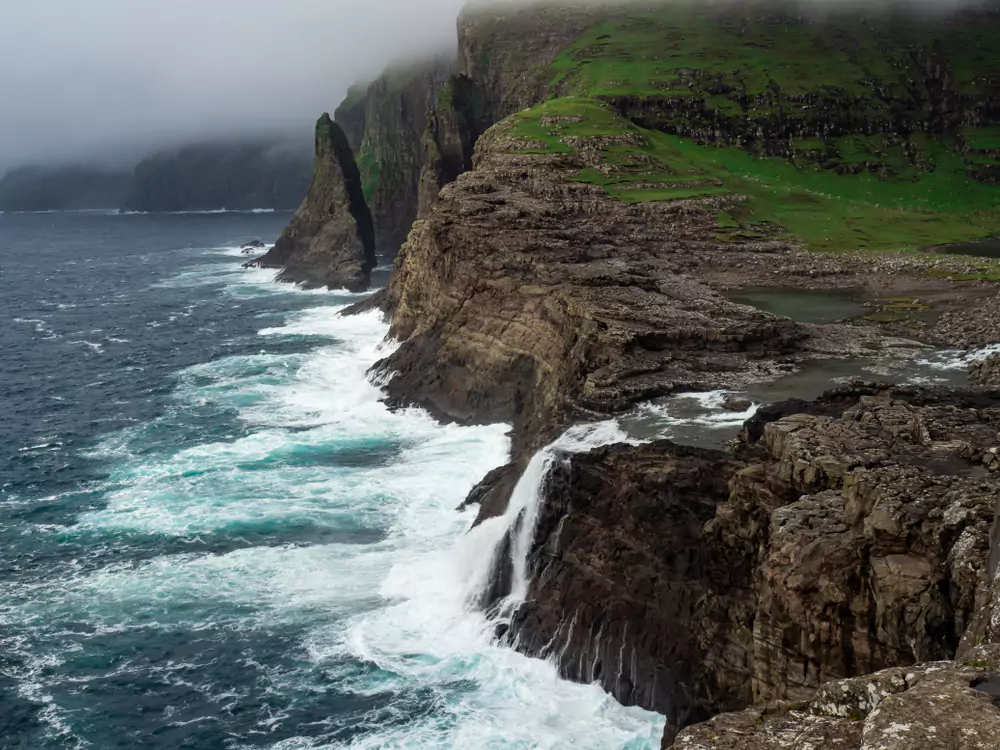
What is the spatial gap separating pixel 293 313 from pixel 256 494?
195ft

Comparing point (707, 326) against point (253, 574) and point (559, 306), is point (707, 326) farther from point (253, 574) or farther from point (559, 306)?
point (253, 574)

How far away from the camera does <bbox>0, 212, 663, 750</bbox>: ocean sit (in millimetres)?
32938

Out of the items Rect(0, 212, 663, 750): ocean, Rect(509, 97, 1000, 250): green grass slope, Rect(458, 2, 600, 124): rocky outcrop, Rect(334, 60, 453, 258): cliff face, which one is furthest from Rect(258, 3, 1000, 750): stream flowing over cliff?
Rect(334, 60, 453, 258): cliff face

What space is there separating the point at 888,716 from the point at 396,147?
160 m

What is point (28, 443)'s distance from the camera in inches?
2549

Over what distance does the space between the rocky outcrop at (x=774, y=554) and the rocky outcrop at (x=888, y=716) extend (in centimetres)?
242

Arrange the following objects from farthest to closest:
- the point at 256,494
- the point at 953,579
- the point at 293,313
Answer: the point at 293,313 → the point at 256,494 → the point at 953,579

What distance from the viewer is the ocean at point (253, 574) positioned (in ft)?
108

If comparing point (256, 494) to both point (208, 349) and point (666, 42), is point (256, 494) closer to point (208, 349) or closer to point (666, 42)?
point (208, 349)

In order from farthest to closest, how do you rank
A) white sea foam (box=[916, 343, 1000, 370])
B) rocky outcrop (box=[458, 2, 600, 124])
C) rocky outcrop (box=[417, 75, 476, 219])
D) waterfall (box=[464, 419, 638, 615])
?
rocky outcrop (box=[458, 2, 600, 124]) < rocky outcrop (box=[417, 75, 476, 219]) < white sea foam (box=[916, 343, 1000, 370]) < waterfall (box=[464, 419, 638, 615])

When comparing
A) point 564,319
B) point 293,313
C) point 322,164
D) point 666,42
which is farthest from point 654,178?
point 322,164

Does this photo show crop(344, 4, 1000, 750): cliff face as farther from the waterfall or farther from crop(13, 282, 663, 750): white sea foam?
crop(13, 282, 663, 750): white sea foam

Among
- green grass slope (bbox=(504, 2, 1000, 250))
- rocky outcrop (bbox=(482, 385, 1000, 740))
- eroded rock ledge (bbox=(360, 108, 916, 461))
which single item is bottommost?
rocky outcrop (bbox=(482, 385, 1000, 740))

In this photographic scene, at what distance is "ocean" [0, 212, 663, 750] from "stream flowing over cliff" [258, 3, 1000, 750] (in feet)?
7.27
